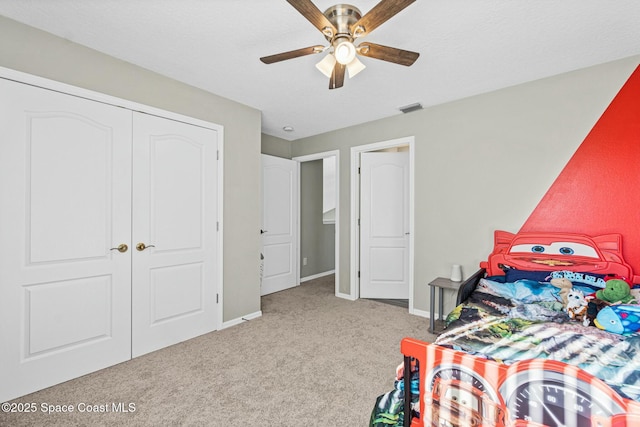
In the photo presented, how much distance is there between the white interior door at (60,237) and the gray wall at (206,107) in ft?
0.64

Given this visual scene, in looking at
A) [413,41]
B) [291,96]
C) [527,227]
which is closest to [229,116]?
[291,96]

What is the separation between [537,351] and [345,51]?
68.6 inches

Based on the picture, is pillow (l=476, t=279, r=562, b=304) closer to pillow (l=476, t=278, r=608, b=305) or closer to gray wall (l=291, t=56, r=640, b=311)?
pillow (l=476, t=278, r=608, b=305)

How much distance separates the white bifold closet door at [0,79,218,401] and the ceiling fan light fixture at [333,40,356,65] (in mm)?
1786

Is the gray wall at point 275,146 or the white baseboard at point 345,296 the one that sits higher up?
the gray wall at point 275,146

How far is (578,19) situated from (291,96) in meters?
2.27

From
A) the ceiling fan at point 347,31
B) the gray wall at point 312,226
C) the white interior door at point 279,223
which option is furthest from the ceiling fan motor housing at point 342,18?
the gray wall at point 312,226

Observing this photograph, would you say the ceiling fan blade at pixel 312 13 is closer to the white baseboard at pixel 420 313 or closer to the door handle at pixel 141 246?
the door handle at pixel 141 246

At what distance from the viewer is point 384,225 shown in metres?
4.05

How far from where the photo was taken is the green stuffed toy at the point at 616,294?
1.85 meters

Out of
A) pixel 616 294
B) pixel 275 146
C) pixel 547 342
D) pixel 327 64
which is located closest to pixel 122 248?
pixel 327 64

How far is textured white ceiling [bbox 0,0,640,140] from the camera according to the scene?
1757mm

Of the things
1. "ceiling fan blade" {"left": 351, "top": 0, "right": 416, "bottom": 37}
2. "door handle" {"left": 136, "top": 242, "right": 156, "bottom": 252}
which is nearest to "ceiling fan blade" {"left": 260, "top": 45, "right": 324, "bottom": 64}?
"ceiling fan blade" {"left": 351, "top": 0, "right": 416, "bottom": 37}

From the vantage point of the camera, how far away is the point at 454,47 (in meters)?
2.15
